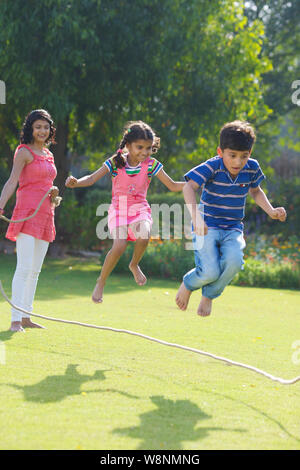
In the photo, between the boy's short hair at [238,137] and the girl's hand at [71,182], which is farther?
the girl's hand at [71,182]

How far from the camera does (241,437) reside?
361 centimetres

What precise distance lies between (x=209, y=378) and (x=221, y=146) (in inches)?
71.9

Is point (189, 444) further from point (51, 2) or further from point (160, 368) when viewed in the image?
point (51, 2)

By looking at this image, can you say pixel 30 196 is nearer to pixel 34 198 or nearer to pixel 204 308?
pixel 34 198

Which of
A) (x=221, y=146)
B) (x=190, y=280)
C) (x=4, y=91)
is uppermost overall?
(x=4, y=91)

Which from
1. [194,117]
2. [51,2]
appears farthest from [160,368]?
[194,117]

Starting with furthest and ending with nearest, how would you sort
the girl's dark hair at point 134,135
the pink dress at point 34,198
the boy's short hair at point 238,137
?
the pink dress at point 34,198, the girl's dark hair at point 134,135, the boy's short hair at point 238,137

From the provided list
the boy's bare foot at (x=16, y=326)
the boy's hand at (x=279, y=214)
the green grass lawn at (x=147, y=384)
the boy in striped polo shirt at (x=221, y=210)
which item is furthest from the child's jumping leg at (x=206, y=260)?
the boy's bare foot at (x=16, y=326)

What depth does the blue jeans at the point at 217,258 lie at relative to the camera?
5133 mm

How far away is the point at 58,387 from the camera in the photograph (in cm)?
449

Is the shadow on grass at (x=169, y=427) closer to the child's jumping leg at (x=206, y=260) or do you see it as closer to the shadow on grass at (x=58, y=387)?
the shadow on grass at (x=58, y=387)

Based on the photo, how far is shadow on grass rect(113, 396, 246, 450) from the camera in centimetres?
349

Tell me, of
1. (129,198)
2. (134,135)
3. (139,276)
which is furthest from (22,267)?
(134,135)

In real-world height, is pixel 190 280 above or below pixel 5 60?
A: below
